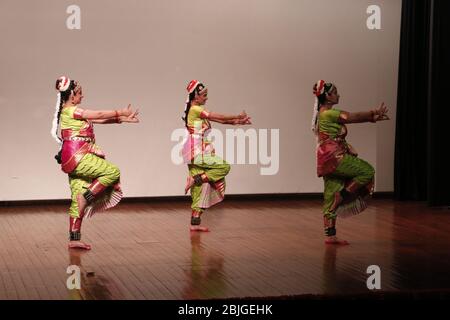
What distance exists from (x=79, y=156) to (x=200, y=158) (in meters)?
1.20

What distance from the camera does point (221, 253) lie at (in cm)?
596

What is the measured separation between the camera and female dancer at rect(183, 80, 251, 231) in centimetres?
685

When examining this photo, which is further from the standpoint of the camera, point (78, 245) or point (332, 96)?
point (332, 96)

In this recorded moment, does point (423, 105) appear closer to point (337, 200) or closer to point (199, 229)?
point (337, 200)

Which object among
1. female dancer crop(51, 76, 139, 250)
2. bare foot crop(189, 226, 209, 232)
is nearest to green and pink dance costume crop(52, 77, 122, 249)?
female dancer crop(51, 76, 139, 250)

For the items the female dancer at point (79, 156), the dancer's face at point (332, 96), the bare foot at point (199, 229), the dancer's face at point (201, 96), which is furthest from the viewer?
the bare foot at point (199, 229)

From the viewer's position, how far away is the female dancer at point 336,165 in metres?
6.18

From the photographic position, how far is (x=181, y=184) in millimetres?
8898

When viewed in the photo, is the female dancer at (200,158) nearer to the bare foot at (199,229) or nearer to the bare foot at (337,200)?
the bare foot at (199,229)

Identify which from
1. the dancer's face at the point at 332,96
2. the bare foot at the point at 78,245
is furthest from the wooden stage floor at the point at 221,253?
the dancer's face at the point at 332,96

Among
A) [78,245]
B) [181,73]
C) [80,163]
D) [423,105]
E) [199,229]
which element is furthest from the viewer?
[423,105]

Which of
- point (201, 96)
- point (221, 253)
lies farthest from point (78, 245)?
point (201, 96)

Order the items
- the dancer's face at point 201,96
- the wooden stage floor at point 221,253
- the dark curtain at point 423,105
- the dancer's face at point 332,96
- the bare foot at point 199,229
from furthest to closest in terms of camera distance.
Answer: the dark curtain at point 423,105 < the bare foot at point 199,229 < the dancer's face at point 201,96 < the dancer's face at point 332,96 < the wooden stage floor at point 221,253
